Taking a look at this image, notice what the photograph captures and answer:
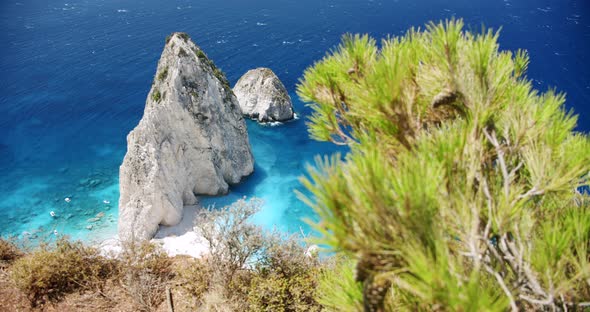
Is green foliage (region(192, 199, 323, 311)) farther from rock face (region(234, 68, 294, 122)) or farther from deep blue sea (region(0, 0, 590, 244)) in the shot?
rock face (region(234, 68, 294, 122))

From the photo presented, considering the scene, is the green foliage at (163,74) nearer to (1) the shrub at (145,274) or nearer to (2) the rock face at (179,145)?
(2) the rock face at (179,145)

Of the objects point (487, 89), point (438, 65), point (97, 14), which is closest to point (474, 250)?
point (487, 89)

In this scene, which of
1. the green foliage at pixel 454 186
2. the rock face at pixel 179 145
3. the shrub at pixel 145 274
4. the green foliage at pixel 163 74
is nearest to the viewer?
the green foliage at pixel 454 186

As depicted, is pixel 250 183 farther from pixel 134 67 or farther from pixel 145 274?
pixel 134 67

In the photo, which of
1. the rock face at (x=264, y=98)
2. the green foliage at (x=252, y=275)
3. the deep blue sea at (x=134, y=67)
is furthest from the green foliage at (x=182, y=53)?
the rock face at (x=264, y=98)

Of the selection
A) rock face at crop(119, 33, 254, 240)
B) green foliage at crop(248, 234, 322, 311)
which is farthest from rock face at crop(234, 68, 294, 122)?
green foliage at crop(248, 234, 322, 311)

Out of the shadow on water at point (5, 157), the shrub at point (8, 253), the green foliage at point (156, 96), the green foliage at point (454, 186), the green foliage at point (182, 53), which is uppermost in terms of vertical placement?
the green foliage at point (454, 186)
